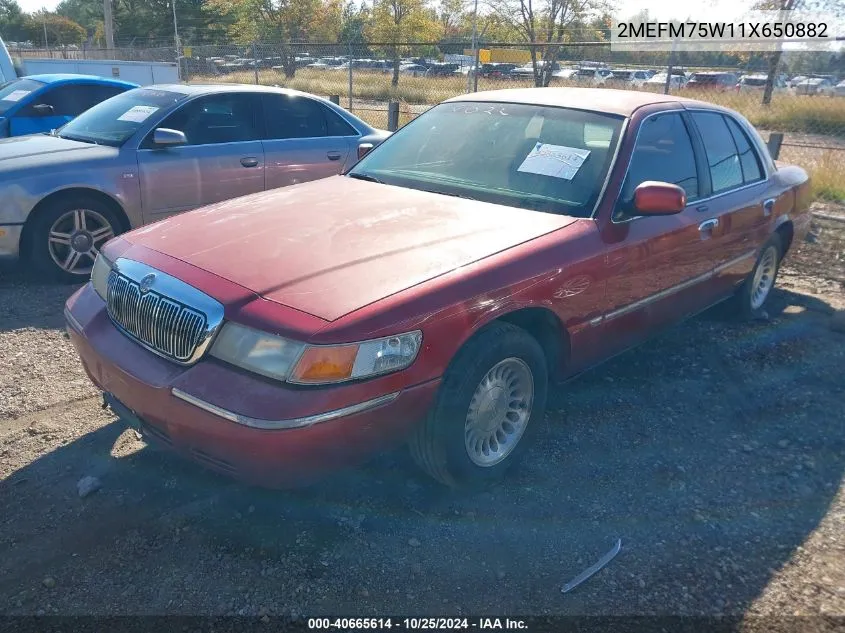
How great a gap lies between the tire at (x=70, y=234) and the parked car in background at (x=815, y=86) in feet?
49.4

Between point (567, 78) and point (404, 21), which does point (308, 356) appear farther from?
point (404, 21)

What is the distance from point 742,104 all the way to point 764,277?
1102cm

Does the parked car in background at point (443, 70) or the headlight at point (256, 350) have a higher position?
the parked car in background at point (443, 70)

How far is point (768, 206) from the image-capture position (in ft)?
16.5

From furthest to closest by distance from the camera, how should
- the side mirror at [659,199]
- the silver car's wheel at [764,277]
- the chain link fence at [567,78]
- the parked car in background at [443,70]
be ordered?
1. the parked car in background at [443,70]
2. the chain link fence at [567,78]
3. the silver car's wheel at [764,277]
4. the side mirror at [659,199]

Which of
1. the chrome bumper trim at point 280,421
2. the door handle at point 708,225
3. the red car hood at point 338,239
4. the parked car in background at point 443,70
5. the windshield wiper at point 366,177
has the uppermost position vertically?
the parked car in background at point 443,70

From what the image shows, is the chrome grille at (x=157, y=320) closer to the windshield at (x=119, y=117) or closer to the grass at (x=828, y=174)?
the windshield at (x=119, y=117)

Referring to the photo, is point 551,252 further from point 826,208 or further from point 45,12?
point 45,12

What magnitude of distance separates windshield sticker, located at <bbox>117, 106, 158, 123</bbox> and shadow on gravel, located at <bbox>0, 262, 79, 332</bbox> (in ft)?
5.01

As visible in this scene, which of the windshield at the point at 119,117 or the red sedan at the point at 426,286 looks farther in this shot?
the windshield at the point at 119,117

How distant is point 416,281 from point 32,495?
1903mm

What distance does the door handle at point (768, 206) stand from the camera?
498 centimetres

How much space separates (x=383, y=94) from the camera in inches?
912

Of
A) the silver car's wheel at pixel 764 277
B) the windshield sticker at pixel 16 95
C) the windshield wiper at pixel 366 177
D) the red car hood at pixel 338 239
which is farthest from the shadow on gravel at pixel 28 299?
the silver car's wheel at pixel 764 277
